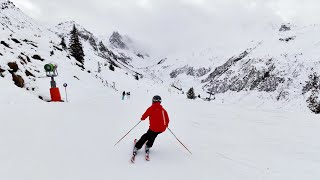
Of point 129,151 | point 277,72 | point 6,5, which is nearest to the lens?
point 129,151

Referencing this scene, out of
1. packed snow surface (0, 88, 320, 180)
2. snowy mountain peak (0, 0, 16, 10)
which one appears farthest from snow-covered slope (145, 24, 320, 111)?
snowy mountain peak (0, 0, 16, 10)

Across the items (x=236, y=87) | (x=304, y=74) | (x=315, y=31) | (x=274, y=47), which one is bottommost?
(x=236, y=87)

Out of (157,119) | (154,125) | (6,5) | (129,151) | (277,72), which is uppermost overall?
(6,5)

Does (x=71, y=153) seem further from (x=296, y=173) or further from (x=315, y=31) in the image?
(x=315, y=31)

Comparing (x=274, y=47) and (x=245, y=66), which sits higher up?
(x=274, y=47)

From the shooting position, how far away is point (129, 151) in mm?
9695

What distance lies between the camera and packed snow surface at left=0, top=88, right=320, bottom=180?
298 inches

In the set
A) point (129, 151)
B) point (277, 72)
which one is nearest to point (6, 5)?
point (277, 72)

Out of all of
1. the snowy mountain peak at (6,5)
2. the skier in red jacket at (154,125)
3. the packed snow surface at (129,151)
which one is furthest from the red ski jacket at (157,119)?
the snowy mountain peak at (6,5)

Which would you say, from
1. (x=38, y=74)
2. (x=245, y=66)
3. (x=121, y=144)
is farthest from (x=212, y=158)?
(x=245, y=66)

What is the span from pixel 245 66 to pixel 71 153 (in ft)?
586

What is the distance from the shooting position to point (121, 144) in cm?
1046

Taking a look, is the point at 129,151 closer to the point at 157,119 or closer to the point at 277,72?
the point at 157,119

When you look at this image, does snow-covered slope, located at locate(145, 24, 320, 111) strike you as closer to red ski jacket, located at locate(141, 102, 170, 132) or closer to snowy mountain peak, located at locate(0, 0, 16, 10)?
red ski jacket, located at locate(141, 102, 170, 132)
